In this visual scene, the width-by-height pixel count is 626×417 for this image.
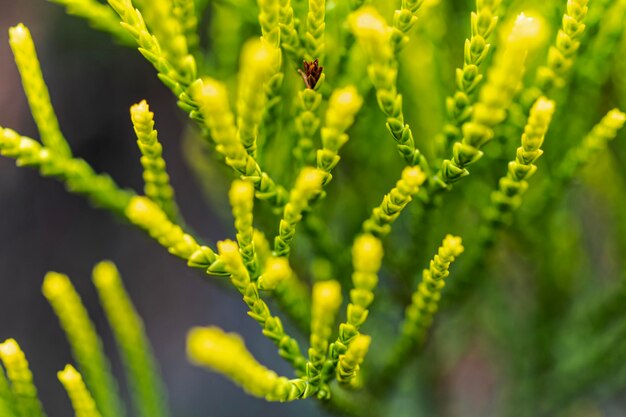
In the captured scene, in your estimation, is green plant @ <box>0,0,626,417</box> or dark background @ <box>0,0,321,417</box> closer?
green plant @ <box>0,0,626,417</box>

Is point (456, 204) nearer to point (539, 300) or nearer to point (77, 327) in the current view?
point (539, 300)

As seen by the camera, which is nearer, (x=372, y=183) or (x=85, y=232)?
(x=372, y=183)

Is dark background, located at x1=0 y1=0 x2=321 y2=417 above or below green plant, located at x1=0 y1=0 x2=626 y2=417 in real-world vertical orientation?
above

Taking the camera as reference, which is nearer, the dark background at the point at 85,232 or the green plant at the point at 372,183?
the green plant at the point at 372,183

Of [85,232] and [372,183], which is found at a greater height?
[85,232]

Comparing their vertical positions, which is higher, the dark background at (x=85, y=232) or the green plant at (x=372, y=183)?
the dark background at (x=85, y=232)
